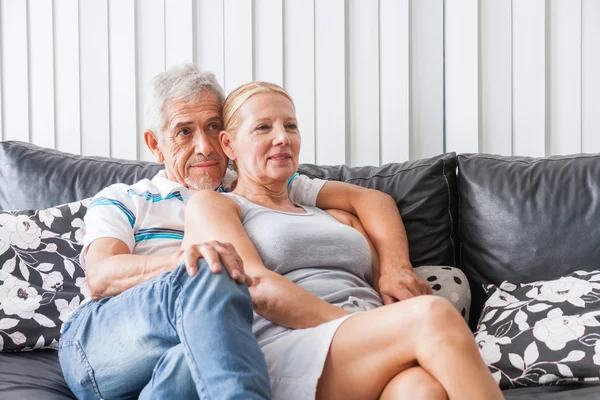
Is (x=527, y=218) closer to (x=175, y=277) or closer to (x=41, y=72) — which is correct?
(x=175, y=277)

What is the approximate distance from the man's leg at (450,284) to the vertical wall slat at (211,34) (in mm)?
1087

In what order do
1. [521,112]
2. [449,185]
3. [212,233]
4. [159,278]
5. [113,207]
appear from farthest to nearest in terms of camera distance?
[521,112] < [449,185] < [113,207] < [212,233] < [159,278]

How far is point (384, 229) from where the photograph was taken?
1.85 metres

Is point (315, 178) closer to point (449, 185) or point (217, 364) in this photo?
point (449, 185)

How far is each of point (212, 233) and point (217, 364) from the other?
0.46 metres

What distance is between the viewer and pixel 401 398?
4.00ft

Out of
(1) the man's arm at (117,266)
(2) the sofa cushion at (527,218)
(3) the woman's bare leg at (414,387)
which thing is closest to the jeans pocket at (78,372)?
(1) the man's arm at (117,266)

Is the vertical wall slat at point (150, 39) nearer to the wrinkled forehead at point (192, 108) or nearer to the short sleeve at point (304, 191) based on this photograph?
the wrinkled forehead at point (192, 108)

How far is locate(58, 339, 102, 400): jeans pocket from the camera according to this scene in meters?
1.45

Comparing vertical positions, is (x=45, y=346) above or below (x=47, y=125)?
below

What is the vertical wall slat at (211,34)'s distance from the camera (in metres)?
2.52

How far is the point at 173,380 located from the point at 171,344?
14 cm

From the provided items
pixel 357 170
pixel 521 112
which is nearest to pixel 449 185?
pixel 357 170

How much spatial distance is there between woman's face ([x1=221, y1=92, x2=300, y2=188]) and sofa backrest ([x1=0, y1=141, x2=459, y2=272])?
327mm
